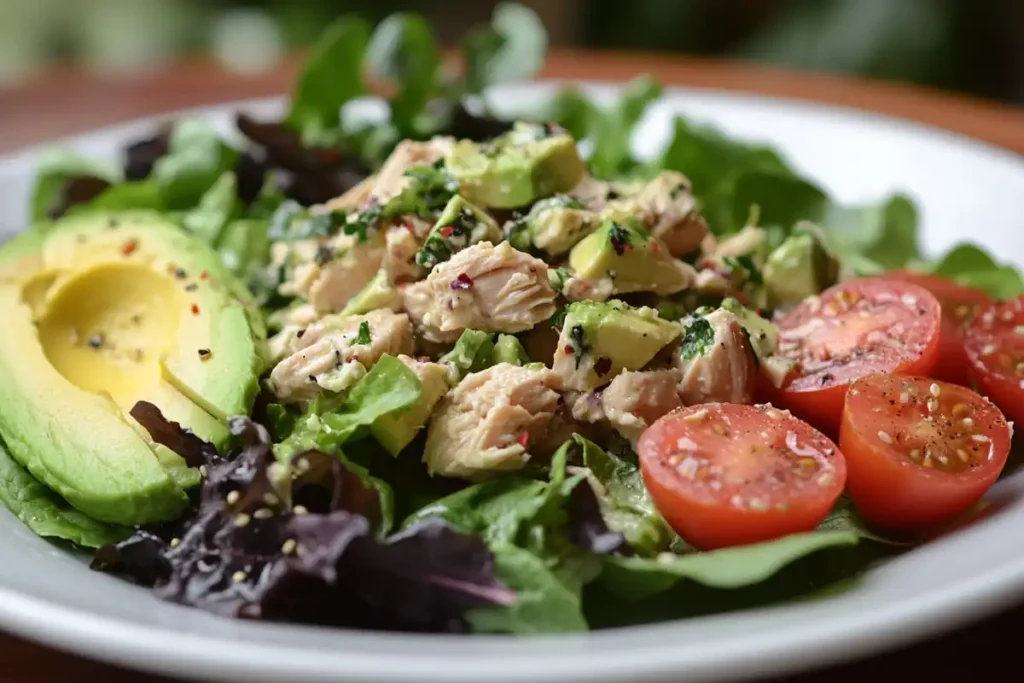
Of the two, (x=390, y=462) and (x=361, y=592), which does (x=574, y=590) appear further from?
(x=390, y=462)

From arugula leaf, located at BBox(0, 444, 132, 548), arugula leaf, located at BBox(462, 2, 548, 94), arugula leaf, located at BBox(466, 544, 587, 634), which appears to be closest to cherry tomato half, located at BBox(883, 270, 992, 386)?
arugula leaf, located at BBox(466, 544, 587, 634)

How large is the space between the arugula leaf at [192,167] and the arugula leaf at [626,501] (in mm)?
1777

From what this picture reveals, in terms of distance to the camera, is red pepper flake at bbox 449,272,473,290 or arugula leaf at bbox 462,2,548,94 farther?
arugula leaf at bbox 462,2,548,94

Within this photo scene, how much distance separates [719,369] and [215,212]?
1.63 metres

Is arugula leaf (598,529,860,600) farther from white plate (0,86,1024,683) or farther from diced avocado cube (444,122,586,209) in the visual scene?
diced avocado cube (444,122,586,209)

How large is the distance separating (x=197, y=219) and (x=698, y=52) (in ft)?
16.0

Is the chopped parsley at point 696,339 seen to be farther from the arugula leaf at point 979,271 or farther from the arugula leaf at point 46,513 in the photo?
the arugula leaf at point 46,513

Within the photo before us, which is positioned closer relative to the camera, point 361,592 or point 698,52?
point 361,592

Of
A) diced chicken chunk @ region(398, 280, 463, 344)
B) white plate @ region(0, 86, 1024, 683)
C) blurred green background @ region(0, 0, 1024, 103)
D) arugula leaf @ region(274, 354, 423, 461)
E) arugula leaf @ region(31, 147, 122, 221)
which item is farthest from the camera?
blurred green background @ region(0, 0, 1024, 103)

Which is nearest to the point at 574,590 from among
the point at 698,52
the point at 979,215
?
the point at 979,215

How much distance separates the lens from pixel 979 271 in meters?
2.66

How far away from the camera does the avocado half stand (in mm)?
1823

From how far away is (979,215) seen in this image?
2.97 metres

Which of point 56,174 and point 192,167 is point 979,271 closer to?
point 192,167
